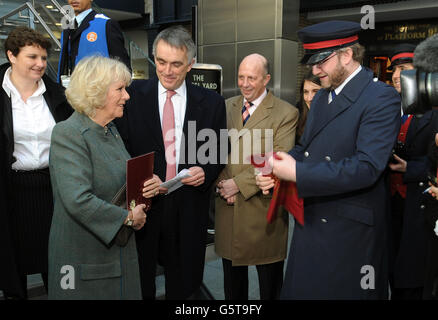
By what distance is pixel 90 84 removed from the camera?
1.91m

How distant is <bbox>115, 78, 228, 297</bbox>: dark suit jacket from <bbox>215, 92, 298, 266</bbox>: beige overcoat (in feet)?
0.73

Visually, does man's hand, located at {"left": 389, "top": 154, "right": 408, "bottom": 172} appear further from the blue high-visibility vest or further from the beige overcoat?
the blue high-visibility vest

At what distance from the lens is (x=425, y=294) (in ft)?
7.20

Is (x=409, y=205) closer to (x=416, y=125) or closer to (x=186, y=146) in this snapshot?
(x=416, y=125)

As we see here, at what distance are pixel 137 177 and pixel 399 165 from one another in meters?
1.65

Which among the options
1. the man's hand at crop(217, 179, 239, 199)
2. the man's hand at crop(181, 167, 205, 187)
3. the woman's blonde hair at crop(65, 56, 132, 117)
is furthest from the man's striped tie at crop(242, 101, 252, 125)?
the woman's blonde hair at crop(65, 56, 132, 117)

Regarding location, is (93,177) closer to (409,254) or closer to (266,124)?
(266,124)

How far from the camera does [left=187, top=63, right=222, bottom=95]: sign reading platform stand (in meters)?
5.53

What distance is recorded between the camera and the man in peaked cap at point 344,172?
5.60 feet

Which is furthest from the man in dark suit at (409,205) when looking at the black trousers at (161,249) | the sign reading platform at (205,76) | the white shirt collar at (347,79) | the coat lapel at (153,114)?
the sign reading platform at (205,76)

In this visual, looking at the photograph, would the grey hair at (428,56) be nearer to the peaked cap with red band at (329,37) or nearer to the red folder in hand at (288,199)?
the peaked cap with red band at (329,37)

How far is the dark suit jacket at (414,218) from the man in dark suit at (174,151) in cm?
128

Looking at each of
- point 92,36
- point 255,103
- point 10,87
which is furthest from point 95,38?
point 255,103
